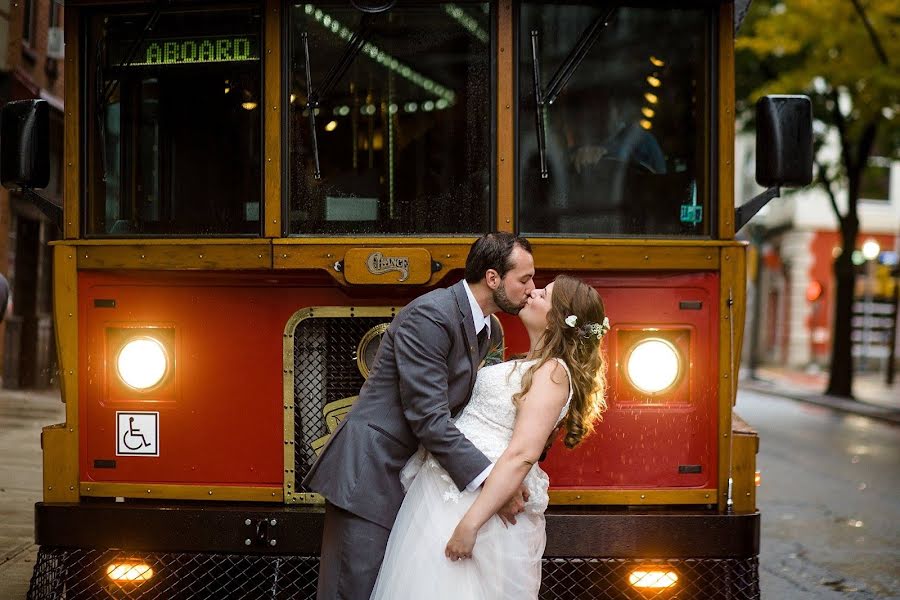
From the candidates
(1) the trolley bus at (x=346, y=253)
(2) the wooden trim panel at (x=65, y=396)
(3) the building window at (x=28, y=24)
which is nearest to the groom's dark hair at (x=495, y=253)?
(1) the trolley bus at (x=346, y=253)

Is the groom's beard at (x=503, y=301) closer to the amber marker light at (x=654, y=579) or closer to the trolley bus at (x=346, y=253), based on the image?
the trolley bus at (x=346, y=253)

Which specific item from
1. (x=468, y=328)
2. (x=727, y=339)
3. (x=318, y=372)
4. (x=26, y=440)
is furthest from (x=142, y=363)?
(x=26, y=440)

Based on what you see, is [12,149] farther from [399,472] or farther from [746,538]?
[746,538]

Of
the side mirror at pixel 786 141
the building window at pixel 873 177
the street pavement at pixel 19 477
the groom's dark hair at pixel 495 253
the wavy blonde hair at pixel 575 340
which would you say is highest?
the building window at pixel 873 177

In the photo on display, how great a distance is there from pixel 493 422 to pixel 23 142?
7.56 feet

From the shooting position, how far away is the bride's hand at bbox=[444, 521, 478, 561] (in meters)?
3.33

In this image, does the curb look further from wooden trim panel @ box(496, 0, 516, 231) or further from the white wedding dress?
the white wedding dress

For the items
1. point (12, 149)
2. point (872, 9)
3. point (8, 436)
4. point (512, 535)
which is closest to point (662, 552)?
point (512, 535)

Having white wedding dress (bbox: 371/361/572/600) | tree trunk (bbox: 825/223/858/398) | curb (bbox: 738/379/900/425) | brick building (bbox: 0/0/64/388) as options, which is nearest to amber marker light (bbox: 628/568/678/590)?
white wedding dress (bbox: 371/361/572/600)

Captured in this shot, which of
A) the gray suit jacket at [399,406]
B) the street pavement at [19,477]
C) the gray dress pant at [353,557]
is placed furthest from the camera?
the street pavement at [19,477]

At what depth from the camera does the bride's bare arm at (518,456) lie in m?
3.32

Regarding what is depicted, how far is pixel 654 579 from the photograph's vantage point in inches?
172

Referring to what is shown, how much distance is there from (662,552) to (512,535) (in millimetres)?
984

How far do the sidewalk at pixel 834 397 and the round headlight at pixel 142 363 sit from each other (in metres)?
15.4
